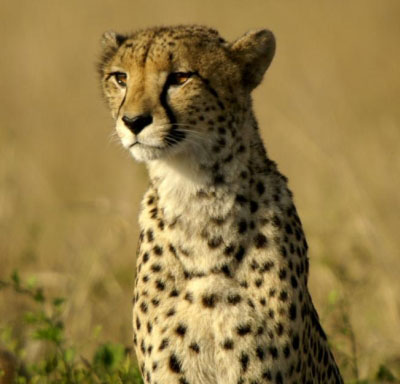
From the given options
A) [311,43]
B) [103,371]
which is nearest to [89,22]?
[311,43]

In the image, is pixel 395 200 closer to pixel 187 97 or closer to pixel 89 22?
pixel 187 97

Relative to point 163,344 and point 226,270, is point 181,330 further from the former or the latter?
point 226,270

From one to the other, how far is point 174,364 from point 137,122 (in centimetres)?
76

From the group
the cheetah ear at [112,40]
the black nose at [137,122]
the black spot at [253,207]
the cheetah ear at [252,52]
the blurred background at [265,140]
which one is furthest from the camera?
the blurred background at [265,140]

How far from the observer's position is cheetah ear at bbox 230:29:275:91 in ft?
11.9

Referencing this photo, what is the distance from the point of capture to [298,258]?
3553 mm

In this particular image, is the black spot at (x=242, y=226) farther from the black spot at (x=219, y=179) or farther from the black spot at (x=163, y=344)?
the black spot at (x=163, y=344)

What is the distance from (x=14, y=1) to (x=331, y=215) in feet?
23.0

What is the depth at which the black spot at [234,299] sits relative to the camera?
3.42 m

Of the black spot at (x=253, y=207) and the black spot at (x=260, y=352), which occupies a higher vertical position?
the black spot at (x=253, y=207)

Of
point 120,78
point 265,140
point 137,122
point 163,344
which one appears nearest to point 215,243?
point 163,344

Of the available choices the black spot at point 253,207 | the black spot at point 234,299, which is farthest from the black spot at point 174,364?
the black spot at point 253,207

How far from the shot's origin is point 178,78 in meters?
3.44

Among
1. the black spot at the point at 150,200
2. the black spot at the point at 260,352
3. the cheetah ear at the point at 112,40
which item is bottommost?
the black spot at the point at 260,352
